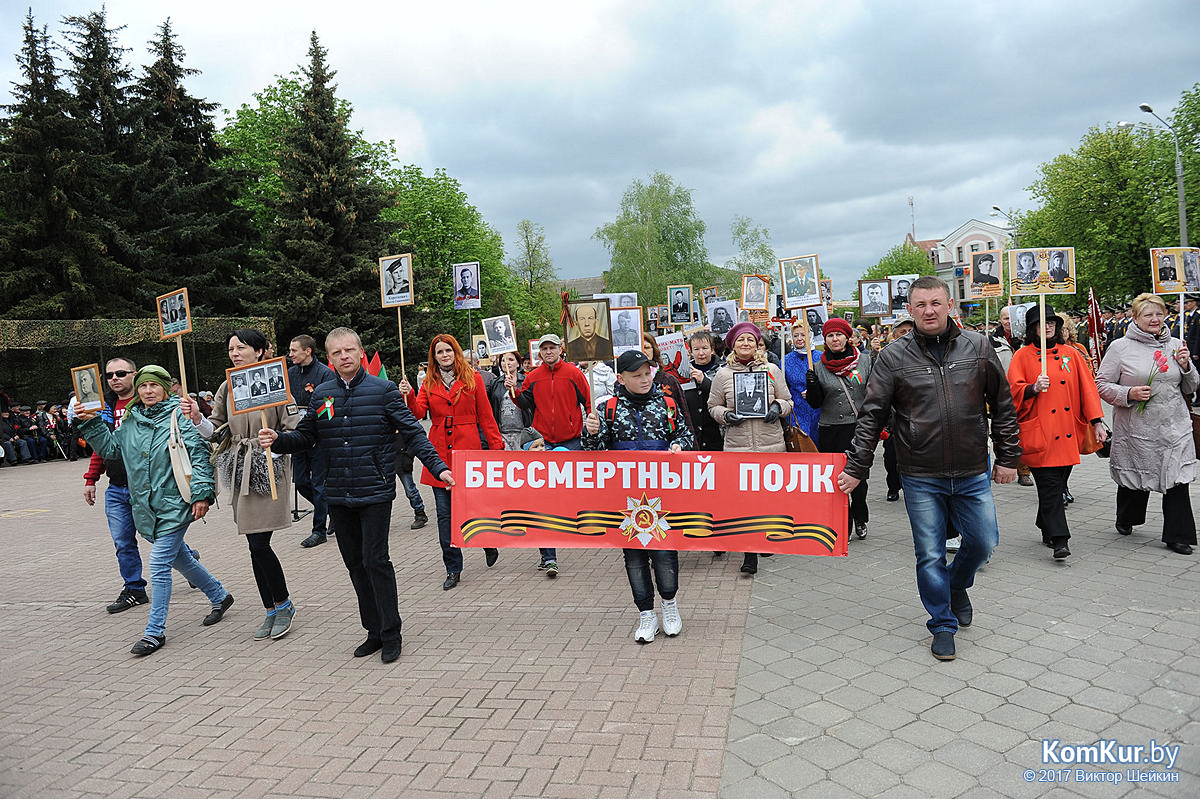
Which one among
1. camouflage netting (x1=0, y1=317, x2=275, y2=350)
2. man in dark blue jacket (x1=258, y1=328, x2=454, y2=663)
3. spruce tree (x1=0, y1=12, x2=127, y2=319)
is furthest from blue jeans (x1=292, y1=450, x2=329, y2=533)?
spruce tree (x1=0, y1=12, x2=127, y2=319)

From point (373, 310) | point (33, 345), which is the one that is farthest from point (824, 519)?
point (373, 310)

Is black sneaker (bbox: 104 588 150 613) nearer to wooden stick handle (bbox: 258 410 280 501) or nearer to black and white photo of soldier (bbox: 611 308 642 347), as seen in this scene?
wooden stick handle (bbox: 258 410 280 501)

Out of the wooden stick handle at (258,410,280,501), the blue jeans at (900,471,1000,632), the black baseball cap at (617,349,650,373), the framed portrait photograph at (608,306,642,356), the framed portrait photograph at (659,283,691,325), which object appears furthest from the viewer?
the framed portrait photograph at (659,283,691,325)

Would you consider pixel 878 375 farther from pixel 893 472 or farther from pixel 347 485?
pixel 893 472

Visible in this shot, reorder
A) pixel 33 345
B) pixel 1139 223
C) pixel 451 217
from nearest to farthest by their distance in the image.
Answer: pixel 33 345 → pixel 1139 223 → pixel 451 217

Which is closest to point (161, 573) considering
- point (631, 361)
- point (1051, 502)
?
point (631, 361)

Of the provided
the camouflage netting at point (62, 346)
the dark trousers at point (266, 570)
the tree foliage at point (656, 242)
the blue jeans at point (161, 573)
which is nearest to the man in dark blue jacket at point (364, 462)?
the dark trousers at point (266, 570)

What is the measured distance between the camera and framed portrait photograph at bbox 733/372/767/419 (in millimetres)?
6406

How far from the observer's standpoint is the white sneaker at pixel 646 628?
4.96 meters

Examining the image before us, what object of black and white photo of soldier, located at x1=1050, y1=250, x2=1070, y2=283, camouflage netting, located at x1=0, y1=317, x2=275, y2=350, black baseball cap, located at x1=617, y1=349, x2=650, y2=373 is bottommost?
black baseball cap, located at x1=617, y1=349, x2=650, y2=373

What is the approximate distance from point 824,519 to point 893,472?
4764mm

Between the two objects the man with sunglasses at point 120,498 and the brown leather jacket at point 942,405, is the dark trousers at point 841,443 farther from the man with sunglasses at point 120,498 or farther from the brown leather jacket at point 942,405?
the man with sunglasses at point 120,498

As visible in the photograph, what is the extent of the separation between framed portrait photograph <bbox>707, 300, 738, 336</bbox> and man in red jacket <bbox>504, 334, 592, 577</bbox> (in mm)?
5489

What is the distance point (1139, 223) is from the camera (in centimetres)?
3556
